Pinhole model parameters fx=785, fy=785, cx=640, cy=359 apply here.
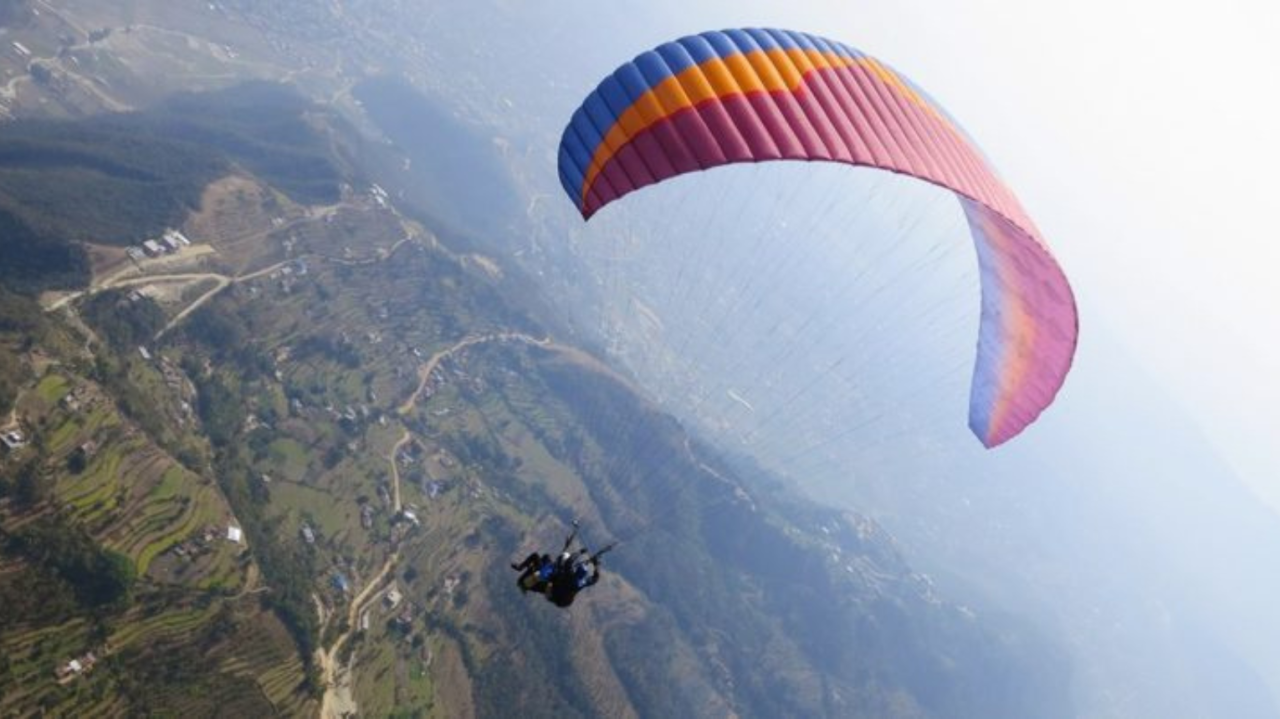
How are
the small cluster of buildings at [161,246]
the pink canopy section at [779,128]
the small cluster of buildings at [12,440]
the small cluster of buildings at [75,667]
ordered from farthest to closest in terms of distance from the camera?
the small cluster of buildings at [161,246]
the small cluster of buildings at [12,440]
the small cluster of buildings at [75,667]
the pink canopy section at [779,128]

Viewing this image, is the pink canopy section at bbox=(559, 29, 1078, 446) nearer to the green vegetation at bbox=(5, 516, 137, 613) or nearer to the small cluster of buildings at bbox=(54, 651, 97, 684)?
the small cluster of buildings at bbox=(54, 651, 97, 684)

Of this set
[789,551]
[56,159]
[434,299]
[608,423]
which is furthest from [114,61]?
[789,551]

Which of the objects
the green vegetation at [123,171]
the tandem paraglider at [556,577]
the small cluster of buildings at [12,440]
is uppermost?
the tandem paraglider at [556,577]

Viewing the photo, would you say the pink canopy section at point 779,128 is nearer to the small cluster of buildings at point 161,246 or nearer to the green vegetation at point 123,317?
the green vegetation at point 123,317

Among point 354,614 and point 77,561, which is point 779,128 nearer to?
point 77,561

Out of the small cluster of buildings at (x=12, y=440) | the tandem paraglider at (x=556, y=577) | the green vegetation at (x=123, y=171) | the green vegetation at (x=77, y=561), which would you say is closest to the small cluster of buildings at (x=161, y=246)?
the green vegetation at (x=123, y=171)
